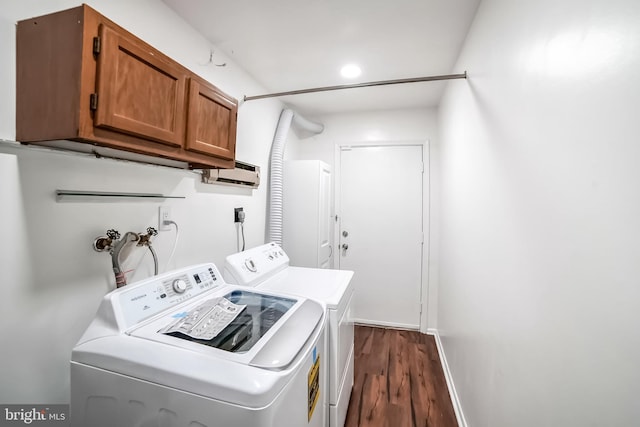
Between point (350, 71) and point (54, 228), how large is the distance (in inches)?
86.6

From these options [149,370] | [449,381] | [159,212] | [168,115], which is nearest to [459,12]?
[168,115]

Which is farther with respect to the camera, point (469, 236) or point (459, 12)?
point (469, 236)

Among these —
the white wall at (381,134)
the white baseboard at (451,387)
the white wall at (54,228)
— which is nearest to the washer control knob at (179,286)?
the white wall at (54,228)

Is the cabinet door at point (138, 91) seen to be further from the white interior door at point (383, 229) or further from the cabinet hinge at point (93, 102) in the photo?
the white interior door at point (383, 229)

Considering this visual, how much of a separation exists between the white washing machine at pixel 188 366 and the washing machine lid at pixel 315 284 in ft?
1.17

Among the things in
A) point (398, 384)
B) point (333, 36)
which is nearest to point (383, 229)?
point (398, 384)

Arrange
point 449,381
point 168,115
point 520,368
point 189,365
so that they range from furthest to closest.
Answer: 1. point 449,381
2. point 168,115
3. point 520,368
4. point 189,365

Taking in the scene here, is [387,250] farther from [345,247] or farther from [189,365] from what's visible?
[189,365]

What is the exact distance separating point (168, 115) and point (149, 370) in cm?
96

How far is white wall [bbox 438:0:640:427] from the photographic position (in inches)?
22.1

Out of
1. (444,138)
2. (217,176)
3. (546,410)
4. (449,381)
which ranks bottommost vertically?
(449,381)

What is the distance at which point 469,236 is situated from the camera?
1.72 meters

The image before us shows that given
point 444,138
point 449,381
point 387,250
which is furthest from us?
point 387,250

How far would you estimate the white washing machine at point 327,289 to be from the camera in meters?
1.42
